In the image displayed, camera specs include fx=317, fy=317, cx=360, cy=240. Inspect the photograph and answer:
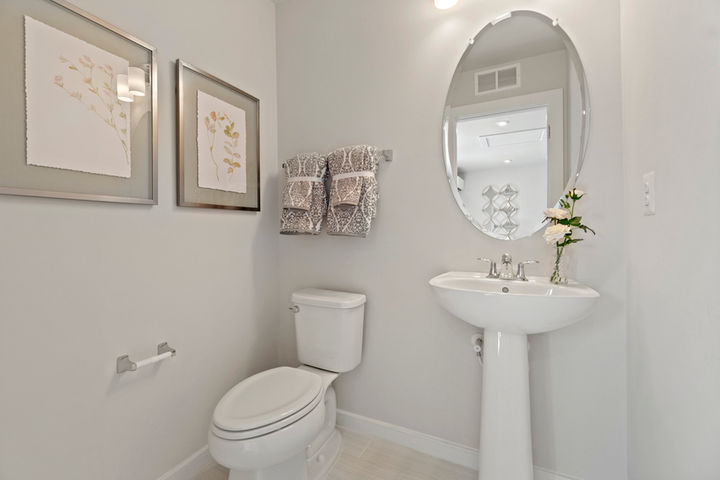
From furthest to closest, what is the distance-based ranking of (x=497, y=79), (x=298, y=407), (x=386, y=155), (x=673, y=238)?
(x=386, y=155) → (x=497, y=79) → (x=298, y=407) → (x=673, y=238)

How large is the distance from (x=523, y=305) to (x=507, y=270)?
322 mm

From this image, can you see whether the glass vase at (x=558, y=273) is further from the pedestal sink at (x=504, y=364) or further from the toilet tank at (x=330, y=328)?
the toilet tank at (x=330, y=328)

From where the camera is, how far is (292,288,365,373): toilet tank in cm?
159

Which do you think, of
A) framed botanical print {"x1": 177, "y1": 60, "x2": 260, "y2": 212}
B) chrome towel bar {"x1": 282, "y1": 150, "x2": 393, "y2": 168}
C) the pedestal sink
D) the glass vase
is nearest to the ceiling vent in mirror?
chrome towel bar {"x1": 282, "y1": 150, "x2": 393, "y2": 168}

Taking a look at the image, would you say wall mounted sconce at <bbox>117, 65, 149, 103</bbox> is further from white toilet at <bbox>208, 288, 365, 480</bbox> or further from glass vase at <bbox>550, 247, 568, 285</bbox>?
glass vase at <bbox>550, 247, 568, 285</bbox>

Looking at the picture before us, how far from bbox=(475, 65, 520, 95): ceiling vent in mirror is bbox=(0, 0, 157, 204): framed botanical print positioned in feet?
4.55

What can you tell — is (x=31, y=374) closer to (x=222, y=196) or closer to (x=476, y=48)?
(x=222, y=196)

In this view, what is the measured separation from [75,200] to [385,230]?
4.11 ft

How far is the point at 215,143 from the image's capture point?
155 cm

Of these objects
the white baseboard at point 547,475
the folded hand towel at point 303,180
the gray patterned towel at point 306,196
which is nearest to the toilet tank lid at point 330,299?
the gray patterned towel at point 306,196

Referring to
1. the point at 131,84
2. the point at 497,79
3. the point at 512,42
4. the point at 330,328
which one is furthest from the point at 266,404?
the point at 512,42

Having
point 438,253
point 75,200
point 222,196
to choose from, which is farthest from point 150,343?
point 438,253

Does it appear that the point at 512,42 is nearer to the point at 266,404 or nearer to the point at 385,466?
the point at 266,404

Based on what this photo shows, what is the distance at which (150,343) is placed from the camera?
1288 millimetres
